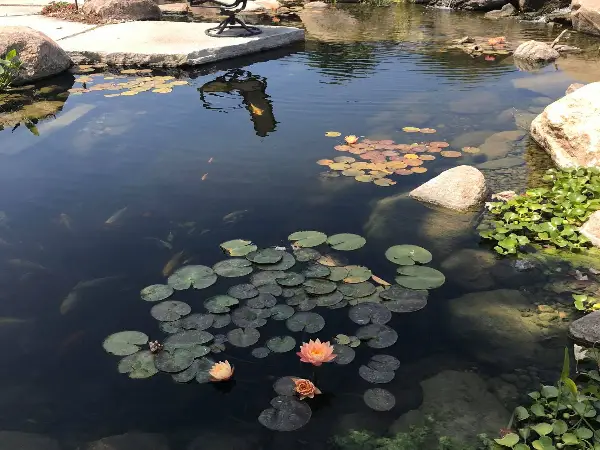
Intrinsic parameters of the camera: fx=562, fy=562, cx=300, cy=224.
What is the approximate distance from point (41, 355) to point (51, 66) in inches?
207

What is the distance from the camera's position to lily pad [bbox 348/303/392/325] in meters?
2.74

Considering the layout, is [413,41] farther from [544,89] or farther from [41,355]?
[41,355]

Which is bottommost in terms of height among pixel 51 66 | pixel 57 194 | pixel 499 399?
pixel 499 399

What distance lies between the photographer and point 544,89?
6.35 meters

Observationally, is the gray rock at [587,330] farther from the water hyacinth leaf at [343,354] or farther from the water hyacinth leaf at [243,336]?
the water hyacinth leaf at [243,336]

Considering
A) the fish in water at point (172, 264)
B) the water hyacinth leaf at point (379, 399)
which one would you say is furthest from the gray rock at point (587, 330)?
the fish in water at point (172, 264)

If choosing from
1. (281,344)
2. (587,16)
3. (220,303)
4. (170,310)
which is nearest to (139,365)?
(170,310)

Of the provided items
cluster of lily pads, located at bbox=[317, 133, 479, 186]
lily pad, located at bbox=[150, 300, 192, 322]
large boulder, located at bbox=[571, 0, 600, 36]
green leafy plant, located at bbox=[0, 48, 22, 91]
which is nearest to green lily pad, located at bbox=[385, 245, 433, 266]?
cluster of lily pads, located at bbox=[317, 133, 479, 186]

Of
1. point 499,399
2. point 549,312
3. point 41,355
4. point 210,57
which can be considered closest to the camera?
point 499,399

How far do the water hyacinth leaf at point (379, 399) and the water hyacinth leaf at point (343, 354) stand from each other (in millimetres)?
179

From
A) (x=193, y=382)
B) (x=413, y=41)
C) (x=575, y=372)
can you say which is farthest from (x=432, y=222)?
(x=413, y=41)

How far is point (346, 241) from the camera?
3.38m

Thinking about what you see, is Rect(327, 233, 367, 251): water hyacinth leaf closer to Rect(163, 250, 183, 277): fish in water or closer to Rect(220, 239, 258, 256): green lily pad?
Rect(220, 239, 258, 256): green lily pad

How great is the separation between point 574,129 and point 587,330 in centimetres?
221
